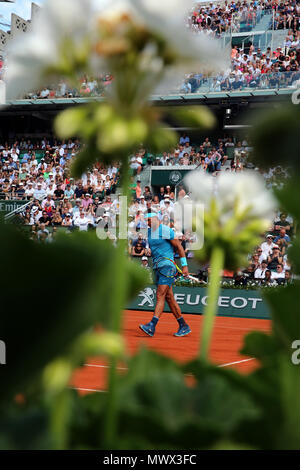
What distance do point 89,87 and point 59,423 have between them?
0.62ft

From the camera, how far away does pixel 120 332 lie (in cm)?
23

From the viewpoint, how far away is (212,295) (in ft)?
1.12

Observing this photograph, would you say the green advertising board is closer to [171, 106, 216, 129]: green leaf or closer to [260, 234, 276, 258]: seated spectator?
[260, 234, 276, 258]: seated spectator

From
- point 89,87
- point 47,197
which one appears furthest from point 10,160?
point 89,87

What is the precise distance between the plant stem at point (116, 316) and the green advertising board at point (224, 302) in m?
7.70

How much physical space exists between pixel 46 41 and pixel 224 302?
828 cm

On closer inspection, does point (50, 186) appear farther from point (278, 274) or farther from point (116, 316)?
point (116, 316)

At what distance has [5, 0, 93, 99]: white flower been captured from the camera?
24 cm

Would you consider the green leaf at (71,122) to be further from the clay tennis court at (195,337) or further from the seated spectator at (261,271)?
the seated spectator at (261,271)

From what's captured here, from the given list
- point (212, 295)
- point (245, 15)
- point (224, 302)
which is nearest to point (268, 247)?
point (224, 302)

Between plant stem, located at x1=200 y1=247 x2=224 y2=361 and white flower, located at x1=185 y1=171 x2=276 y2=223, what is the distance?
0.09 ft

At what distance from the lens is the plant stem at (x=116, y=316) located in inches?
8.9

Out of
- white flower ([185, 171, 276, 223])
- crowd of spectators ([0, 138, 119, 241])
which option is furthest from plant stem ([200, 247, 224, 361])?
crowd of spectators ([0, 138, 119, 241])
